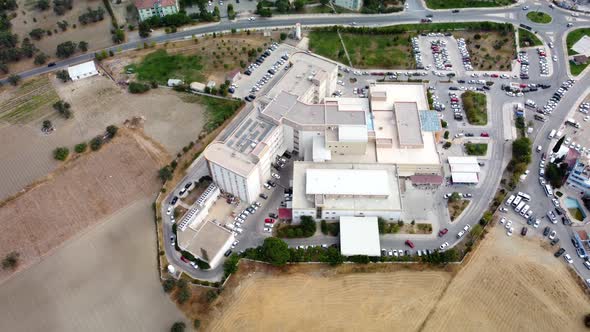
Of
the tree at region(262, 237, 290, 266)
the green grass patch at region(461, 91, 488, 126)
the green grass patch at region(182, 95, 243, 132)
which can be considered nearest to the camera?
the tree at region(262, 237, 290, 266)

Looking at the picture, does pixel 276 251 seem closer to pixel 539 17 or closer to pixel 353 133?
pixel 353 133

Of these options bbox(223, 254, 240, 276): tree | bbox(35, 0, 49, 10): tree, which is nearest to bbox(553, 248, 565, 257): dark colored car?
bbox(223, 254, 240, 276): tree

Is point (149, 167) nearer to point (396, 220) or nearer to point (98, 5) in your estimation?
point (396, 220)

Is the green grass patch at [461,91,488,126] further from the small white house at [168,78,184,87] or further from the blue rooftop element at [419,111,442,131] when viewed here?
the small white house at [168,78,184,87]

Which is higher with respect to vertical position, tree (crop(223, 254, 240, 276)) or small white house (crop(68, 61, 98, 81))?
small white house (crop(68, 61, 98, 81))

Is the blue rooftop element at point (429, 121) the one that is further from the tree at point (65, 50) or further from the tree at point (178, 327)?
the tree at point (65, 50)

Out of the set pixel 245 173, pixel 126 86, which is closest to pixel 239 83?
pixel 126 86

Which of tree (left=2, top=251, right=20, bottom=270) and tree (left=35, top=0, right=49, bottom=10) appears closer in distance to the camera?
tree (left=2, top=251, right=20, bottom=270)
